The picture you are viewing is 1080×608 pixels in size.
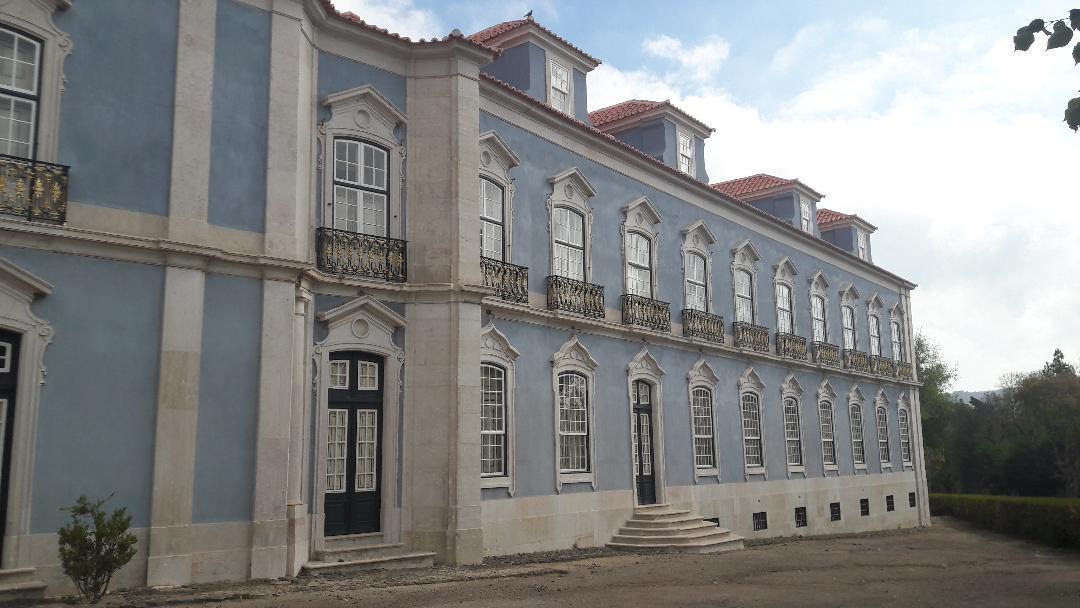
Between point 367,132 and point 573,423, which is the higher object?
point 367,132

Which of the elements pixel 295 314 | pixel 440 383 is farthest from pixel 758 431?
pixel 295 314

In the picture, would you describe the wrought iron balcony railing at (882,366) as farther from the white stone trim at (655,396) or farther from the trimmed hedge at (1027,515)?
the white stone trim at (655,396)

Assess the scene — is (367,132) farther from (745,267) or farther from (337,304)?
(745,267)

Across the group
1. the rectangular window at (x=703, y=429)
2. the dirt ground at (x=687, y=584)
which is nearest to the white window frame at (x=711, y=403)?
the rectangular window at (x=703, y=429)

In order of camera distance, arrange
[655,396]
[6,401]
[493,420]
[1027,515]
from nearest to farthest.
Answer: [6,401] → [493,420] → [655,396] → [1027,515]

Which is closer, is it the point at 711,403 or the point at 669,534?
the point at 669,534

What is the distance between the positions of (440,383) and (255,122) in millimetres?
4699

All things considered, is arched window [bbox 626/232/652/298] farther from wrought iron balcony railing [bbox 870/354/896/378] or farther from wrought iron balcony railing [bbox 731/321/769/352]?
wrought iron balcony railing [bbox 870/354/896/378]

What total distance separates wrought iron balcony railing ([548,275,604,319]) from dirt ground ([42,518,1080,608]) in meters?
4.53

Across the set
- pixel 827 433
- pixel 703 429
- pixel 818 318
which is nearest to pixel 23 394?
pixel 703 429

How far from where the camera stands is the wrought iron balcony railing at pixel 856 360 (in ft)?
93.7

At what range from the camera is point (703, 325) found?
21.1 m

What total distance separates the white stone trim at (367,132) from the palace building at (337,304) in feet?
0.17

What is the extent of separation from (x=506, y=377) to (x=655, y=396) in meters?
4.94
